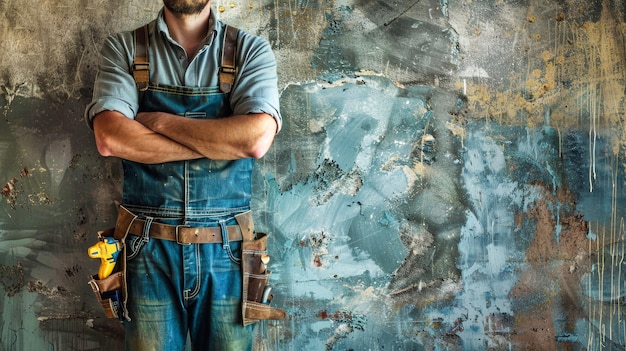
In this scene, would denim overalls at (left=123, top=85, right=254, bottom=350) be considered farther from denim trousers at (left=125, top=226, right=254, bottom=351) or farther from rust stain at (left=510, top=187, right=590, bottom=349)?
rust stain at (left=510, top=187, right=590, bottom=349)

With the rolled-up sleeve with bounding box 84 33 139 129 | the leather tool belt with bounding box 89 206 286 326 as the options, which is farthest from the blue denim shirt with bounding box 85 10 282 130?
the leather tool belt with bounding box 89 206 286 326

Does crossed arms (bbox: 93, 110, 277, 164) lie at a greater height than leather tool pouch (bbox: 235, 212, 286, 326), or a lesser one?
greater

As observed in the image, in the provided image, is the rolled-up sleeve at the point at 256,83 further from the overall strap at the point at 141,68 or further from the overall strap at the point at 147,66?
the overall strap at the point at 141,68

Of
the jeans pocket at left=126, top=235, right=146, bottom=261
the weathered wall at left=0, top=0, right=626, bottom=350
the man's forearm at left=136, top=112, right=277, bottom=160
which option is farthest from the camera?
the weathered wall at left=0, top=0, right=626, bottom=350

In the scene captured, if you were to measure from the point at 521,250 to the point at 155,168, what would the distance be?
69.8 inches

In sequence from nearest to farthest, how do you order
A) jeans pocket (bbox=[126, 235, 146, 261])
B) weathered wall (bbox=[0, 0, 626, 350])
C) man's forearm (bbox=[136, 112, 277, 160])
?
man's forearm (bbox=[136, 112, 277, 160])
jeans pocket (bbox=[126, 235, 146, 261])
weathered wall (bbox=[0, 0, 626, 350])

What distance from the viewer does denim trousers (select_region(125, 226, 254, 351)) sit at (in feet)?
6.58

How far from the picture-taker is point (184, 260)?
1997 mm

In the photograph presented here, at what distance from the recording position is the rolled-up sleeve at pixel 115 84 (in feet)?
6.46

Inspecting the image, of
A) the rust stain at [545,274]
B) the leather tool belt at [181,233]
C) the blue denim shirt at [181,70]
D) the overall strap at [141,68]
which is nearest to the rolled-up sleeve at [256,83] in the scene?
the blue denim shirt at [181,70]

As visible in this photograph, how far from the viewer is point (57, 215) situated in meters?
2.55

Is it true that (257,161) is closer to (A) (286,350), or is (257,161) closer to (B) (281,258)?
(B) (281,258)

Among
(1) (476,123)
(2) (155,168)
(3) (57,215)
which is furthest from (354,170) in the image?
(3) (57,215)

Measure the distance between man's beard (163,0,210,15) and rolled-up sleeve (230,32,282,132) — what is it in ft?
0.70
